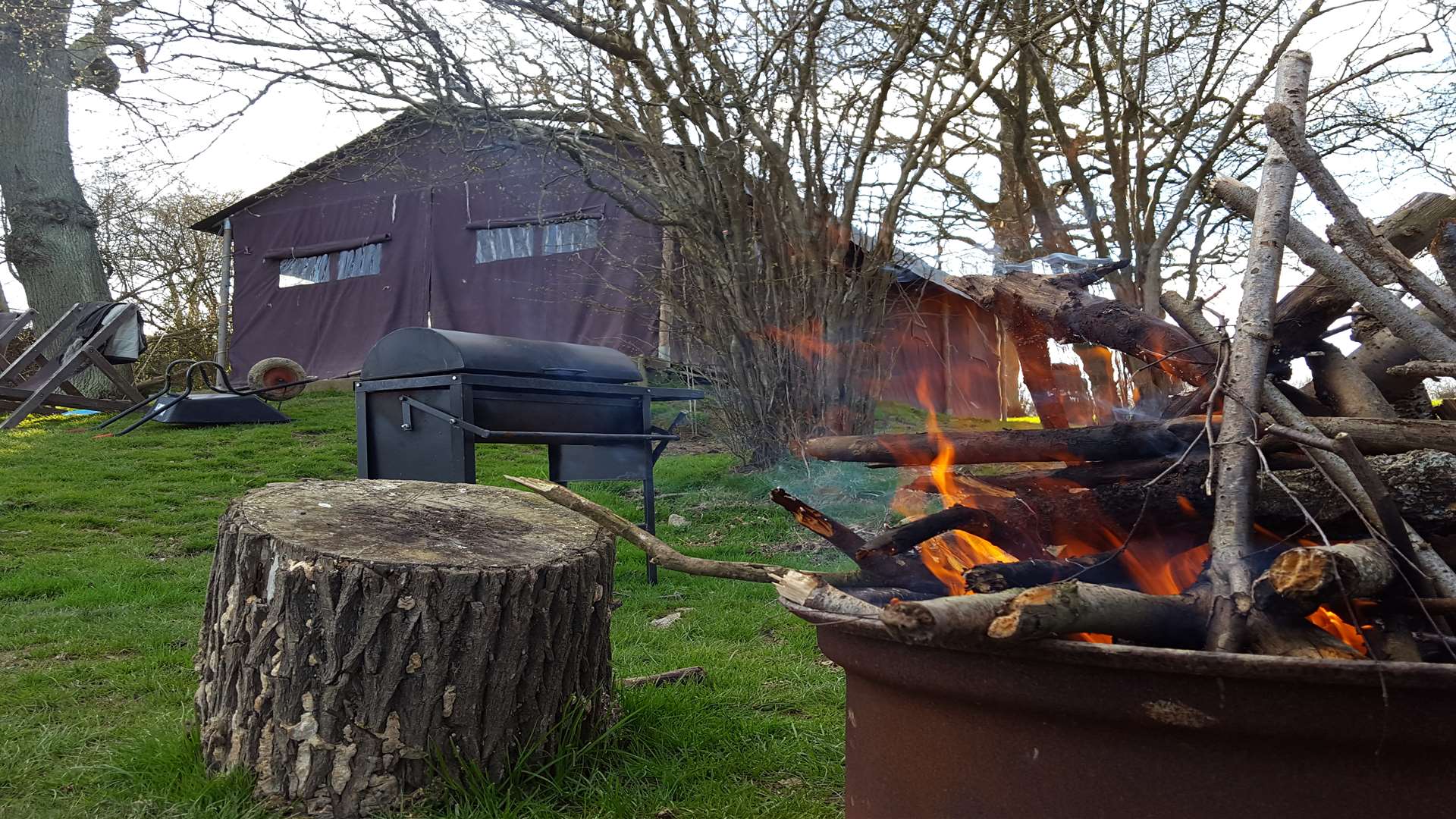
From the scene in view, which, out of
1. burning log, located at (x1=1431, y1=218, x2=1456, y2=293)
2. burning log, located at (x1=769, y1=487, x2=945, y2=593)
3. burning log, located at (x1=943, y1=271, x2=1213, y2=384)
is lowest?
burning log, located at (x1=769, y1=487, x2=945, y2=593)

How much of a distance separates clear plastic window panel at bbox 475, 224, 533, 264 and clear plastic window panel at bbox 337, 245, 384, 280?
1.59 meters

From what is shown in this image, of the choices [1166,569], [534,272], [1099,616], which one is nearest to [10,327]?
[534,272]

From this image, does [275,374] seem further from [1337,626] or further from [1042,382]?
[1337,626]

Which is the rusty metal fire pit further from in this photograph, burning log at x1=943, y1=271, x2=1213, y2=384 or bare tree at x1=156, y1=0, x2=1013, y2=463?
bare tree at x1=156, y1=0, x2=1013, y2=463

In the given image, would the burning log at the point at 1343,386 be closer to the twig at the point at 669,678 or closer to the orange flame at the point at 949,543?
the orange flame at the point at 949,543

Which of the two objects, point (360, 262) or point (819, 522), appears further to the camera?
point (360, 262)

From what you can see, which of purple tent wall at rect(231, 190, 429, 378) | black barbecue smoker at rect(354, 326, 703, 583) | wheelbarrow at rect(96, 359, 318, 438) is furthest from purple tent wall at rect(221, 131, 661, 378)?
black barbecue smoker at rect(354, 326, 703, 583)

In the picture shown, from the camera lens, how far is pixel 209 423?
909 centimetres

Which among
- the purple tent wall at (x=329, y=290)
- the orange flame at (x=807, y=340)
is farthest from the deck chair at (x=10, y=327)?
the orange flame at (x=807, y=340)

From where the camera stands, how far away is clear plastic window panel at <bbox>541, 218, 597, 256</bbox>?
10906 millimetres

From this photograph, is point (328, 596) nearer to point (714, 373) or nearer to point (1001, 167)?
point (714, 373)

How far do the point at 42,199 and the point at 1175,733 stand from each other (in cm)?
1437

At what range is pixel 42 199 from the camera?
11711 millimetres

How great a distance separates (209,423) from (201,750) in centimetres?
789
